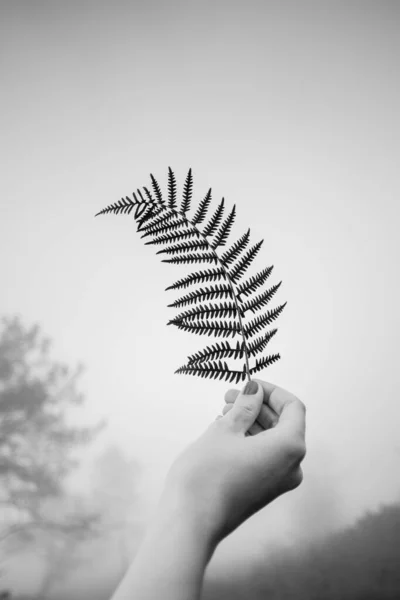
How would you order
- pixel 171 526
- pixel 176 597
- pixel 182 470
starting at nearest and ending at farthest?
pixel 176 597
pixel 171 526
pixel 182 470

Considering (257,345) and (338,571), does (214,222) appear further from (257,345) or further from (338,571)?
(338,571)

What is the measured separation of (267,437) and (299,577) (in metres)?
77.0

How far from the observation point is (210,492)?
0.98 m

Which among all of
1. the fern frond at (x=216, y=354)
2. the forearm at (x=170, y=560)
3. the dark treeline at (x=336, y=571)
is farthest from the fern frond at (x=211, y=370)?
the dark treeline at (x=336, y=571)

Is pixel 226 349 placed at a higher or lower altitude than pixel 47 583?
higher

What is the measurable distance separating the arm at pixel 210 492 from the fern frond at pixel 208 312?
1.07 ft

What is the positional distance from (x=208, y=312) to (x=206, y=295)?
9cm

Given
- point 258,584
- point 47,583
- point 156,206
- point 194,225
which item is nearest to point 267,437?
point 194,225

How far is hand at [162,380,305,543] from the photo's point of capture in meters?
0.96

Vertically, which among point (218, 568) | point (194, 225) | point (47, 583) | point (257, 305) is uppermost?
point (194, 225)

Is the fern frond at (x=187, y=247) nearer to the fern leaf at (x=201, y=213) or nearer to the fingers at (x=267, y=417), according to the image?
the fern leaf at (x=201, y=213)

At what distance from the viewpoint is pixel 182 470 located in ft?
3.28

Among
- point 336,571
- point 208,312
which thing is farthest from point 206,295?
point 336,571

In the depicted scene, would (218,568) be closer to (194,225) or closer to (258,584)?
(258,584)
